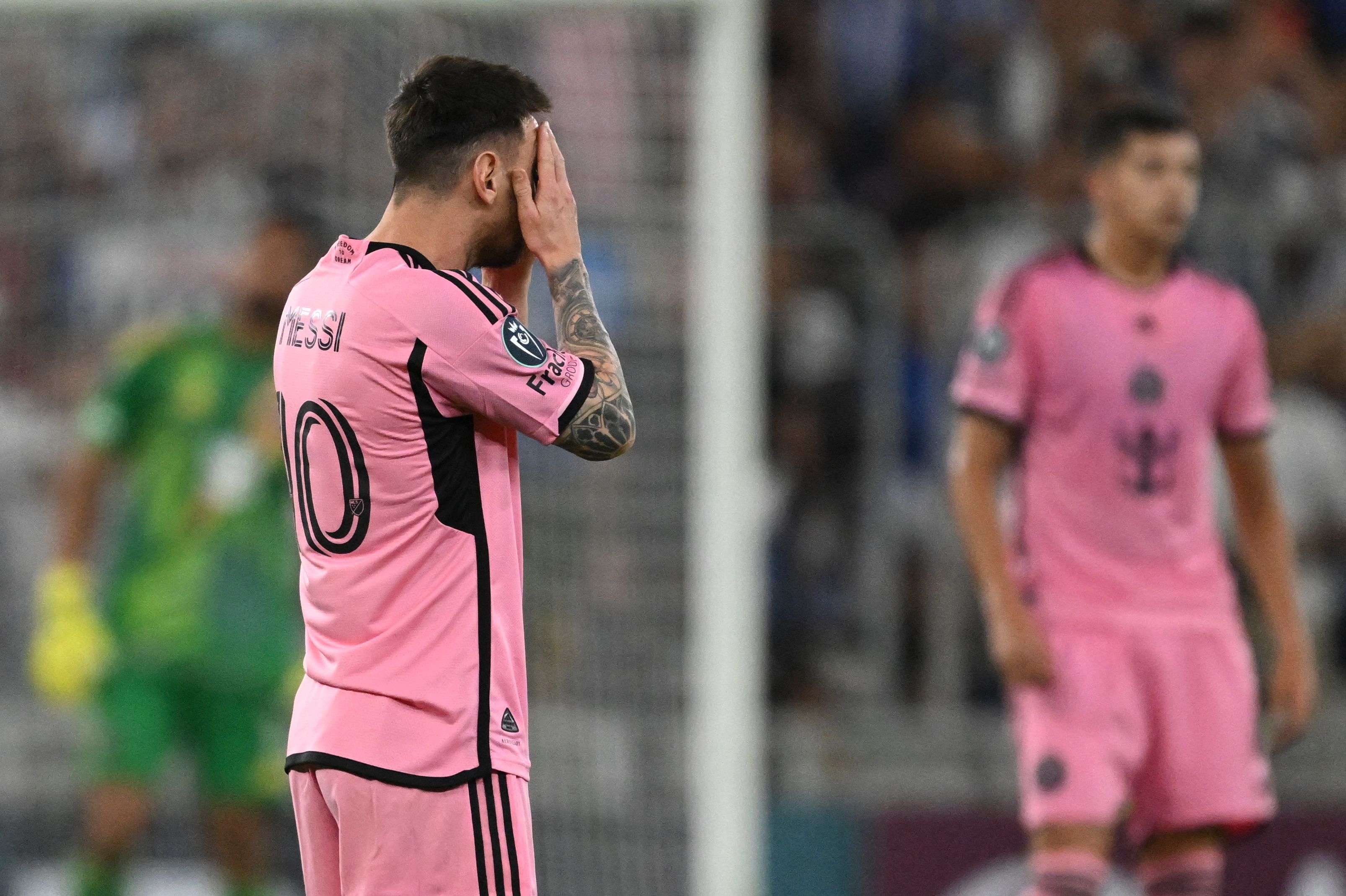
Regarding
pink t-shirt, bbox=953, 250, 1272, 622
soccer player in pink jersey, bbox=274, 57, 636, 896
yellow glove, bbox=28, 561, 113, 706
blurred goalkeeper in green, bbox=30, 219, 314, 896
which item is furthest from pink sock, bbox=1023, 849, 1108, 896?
yellow glove, bbox=28, 561, 113, 706

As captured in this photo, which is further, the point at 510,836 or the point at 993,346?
the point at 993,346

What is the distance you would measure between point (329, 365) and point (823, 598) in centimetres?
439

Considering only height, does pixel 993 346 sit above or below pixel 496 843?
above

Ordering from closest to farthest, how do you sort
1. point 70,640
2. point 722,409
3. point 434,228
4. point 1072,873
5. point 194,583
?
point 434,228
point 1072,873
point 722,409
point 70,640
point 194,583

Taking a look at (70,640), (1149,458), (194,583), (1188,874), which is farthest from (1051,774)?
(70,640)

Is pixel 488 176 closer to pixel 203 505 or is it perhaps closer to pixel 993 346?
pixel 993 346

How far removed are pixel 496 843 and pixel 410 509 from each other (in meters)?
0.50

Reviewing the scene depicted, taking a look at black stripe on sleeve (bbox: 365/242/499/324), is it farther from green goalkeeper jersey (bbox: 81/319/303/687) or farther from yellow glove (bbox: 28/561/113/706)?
yellow glove (bbox: 28/561/113/706)

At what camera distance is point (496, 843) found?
2.87m

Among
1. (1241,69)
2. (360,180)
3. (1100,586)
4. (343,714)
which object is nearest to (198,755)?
(360,180)

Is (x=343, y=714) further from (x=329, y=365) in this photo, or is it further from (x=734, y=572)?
(x=734, y=572)

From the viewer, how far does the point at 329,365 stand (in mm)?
2877

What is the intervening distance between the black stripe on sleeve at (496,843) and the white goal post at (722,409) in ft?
8.93

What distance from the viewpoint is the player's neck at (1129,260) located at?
4746mm
